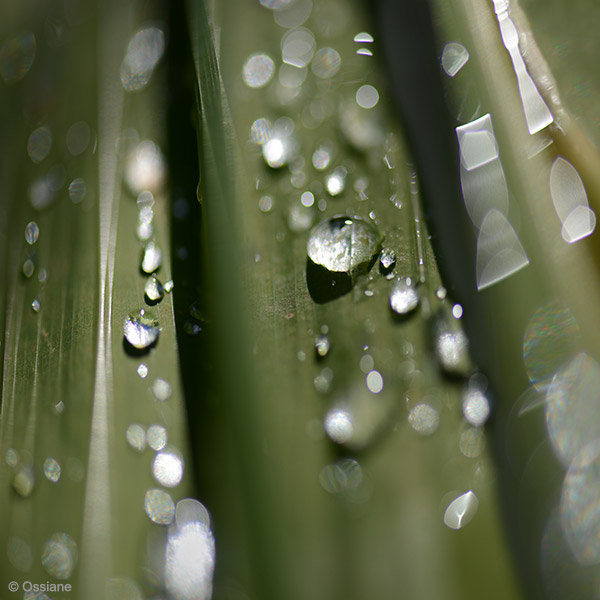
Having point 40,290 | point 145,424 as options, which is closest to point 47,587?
point 145,424

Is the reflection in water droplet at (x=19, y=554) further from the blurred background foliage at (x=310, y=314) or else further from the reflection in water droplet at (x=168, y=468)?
the reflection in water droplet at (x=168, y=468)

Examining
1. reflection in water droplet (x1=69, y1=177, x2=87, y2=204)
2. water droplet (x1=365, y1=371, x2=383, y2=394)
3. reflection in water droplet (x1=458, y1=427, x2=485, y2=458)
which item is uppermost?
reflection in water droplet (x1=69, y1=177, x2=87, y2=204)

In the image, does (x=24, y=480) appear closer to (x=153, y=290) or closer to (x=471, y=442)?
(x=153, y=290)

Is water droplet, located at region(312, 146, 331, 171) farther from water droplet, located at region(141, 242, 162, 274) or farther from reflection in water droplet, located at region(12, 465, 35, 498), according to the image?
reflection in water droplet, located at region(12, 465, 35, 498)

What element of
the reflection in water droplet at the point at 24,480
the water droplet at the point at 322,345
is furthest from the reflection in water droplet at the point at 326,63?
the reflection in water droplet at the point at 24,480

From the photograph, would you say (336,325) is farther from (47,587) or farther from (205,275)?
(47,587)

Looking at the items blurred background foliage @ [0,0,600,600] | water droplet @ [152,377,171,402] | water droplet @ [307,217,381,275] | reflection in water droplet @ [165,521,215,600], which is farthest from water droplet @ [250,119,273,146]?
reflection in water droplet @ [165,521,215,600]
